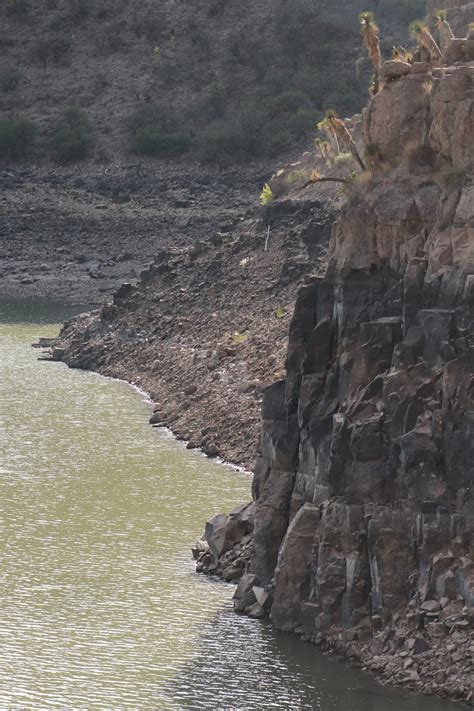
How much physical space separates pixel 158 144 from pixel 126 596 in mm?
85187

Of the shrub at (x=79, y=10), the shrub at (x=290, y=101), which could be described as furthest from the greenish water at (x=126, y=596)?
the shrub at (x=79, y=10)

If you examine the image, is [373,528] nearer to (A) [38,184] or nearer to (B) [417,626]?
(B) [417,626]

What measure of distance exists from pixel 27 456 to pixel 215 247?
26164 millimetres

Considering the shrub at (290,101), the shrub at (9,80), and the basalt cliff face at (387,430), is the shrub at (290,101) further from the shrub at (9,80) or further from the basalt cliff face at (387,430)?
the basalt cliff face at (387,430)

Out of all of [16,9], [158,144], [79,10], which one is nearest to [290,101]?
[158,144]

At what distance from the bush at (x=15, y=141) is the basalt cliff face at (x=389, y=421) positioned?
89.2 metres

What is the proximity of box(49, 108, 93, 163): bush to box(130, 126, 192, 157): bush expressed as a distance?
3646 millimetres

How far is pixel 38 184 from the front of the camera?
370ft

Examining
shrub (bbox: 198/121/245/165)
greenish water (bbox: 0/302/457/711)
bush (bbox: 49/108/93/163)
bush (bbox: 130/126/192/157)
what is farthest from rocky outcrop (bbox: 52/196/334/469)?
bush (bbox: 49/108/93/163)

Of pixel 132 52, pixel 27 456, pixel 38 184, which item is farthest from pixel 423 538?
pixel 132 52

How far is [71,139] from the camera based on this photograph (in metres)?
117

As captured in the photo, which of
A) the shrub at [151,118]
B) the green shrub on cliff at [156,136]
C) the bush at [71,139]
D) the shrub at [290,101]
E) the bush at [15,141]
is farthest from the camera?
the shrub at [290,101]

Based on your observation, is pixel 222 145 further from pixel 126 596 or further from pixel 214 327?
pixel 126 596

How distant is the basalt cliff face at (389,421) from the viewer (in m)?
26.8
